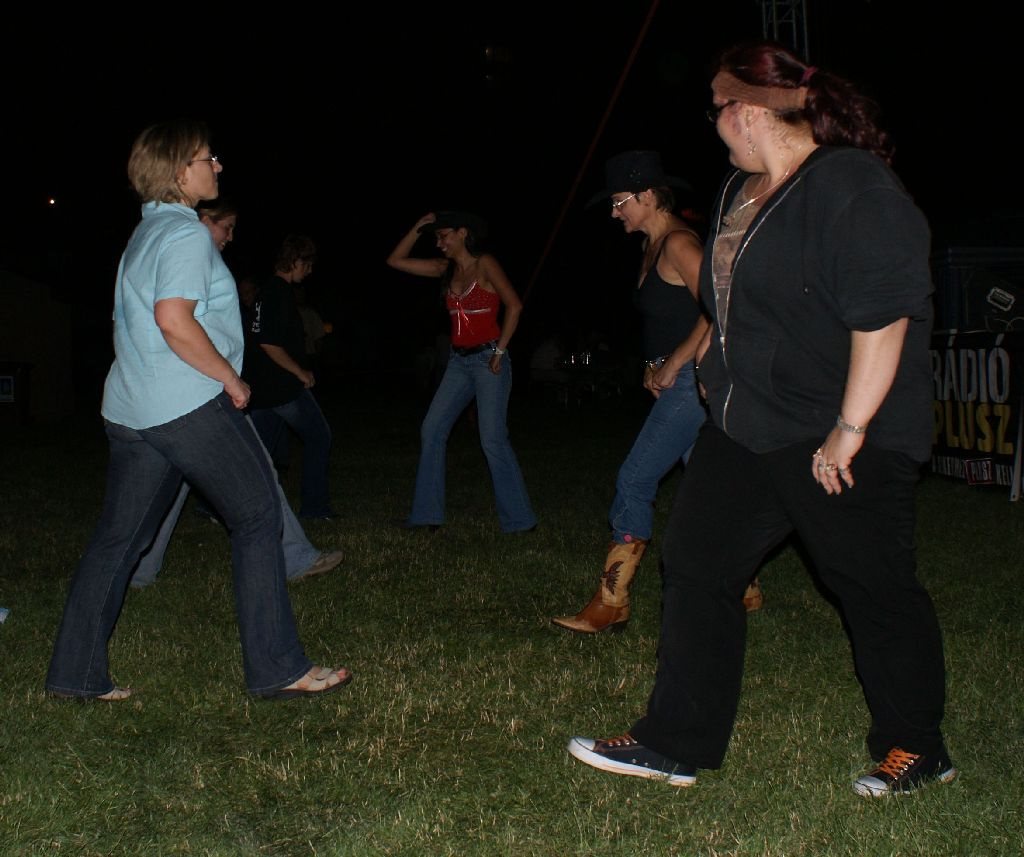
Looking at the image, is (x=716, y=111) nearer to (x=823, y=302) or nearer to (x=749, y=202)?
(x=749, y=202)

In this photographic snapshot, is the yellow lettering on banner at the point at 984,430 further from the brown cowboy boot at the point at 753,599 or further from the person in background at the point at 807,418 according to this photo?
the person in background at the point at 807,418

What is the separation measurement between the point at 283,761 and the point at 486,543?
391 centimetres

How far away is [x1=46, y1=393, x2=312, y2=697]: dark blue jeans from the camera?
4.07 m

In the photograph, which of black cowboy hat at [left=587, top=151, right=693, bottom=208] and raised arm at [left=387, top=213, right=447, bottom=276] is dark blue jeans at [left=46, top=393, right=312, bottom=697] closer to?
black cowboy hat at [left=587, top=151, right=693, bottom=208]

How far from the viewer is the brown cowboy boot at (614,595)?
5289 millimetres

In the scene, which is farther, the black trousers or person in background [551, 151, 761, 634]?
person in background [551, 151, 761, 634]

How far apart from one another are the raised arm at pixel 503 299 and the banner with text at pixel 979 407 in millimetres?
4413

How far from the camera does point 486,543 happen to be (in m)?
7.60

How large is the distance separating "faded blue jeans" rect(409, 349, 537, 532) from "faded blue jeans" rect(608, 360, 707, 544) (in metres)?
2.23

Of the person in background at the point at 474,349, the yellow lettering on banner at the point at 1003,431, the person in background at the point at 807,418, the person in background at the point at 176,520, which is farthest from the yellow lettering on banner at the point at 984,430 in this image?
the person in background at the point at 807,418

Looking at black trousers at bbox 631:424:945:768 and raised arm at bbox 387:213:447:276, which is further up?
black trousers at bbox 631:424:945:768

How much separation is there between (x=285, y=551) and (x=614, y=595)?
197 centimetres

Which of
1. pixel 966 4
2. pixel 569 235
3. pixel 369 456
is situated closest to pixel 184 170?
pixel 369 456

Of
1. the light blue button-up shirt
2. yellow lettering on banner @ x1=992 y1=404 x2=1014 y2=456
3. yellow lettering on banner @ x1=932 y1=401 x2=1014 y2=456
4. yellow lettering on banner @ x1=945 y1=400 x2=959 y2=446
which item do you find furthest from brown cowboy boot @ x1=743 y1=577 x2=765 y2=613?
yellow lettering on banner @ x1=945 y1=400 x2=959 y2=446
